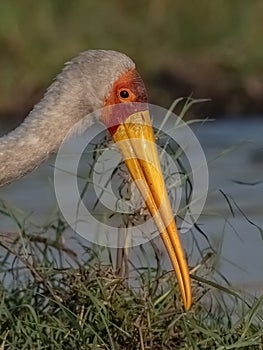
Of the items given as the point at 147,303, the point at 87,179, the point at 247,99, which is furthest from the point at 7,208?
the point at 247,99

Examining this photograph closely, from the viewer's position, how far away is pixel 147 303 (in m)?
6.64

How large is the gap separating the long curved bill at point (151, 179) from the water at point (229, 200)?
0.90 meters

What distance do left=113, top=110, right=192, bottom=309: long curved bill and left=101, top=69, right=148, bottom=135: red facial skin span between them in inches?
1.2

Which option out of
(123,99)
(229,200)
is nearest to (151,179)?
(123,99)

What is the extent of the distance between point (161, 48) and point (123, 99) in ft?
42.1

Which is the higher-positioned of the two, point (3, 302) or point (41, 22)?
point (3, 302)

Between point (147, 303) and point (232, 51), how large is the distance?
11701mm

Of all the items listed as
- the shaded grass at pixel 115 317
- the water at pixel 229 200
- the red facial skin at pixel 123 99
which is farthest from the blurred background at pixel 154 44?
the red facial skin at pixel 123 99

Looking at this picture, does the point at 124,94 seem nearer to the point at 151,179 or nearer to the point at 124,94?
the point at 124,94

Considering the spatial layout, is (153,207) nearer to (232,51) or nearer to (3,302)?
(3,302)

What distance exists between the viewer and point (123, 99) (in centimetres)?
622

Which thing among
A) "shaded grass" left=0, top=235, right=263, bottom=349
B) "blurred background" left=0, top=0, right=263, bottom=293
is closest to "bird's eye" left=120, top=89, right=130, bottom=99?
"shaded grass" left=0, top=235, right=263, bottom=349

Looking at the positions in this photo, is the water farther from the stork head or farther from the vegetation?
the vegetation

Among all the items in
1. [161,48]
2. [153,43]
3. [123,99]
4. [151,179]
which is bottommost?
[161,48]
